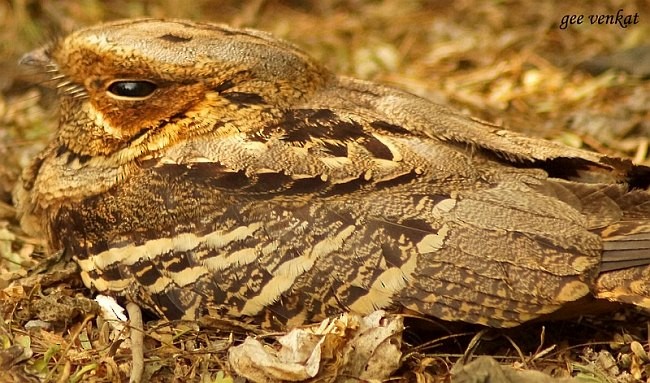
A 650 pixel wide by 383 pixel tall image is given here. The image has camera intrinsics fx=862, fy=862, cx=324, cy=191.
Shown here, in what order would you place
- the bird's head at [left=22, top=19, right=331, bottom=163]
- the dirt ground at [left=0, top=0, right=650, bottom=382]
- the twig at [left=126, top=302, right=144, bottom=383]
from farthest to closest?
1. the bird's head at [left=22, top=19, right=331, bottom=163]
2. the dirt ground at [left=0, top=0, right=650, bottom=382]
3. the twig at [left=126, top=302, right=144, bottom=383]

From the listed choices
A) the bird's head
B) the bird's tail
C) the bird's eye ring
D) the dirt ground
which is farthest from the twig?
the bird's tail

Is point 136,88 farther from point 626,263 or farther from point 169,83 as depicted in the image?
point 626,263

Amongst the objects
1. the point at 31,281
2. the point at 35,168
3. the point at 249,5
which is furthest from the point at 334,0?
the point at 31,281

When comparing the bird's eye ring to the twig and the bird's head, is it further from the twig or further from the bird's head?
the twig

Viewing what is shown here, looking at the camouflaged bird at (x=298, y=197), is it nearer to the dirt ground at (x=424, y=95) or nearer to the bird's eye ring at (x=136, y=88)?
the bird's eye ring at (x=136, y=88)

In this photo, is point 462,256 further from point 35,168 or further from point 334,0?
point 334,0

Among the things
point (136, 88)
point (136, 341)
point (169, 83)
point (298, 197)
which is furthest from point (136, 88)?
point (136, 341)
